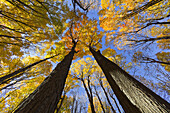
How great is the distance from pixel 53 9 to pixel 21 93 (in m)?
10.0

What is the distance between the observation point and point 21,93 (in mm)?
7730

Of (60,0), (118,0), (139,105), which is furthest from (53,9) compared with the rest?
(139,105)

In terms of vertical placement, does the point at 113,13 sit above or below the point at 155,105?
above

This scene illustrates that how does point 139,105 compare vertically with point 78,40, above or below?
below

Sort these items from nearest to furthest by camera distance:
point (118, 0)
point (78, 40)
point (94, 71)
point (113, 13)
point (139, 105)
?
point (139, 105) < point (118, 0) < point (113, 13) < point (78, 40) < point (94, 71)

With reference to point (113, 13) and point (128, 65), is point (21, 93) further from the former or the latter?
point (128, 65)

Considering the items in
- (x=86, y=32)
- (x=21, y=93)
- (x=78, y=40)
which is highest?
(x=86, y=32)

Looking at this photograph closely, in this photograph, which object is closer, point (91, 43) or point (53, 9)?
point (53, 9)

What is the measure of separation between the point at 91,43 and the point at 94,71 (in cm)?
596

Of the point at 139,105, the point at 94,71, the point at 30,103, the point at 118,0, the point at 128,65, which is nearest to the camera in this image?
the point at 30,103

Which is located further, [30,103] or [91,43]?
[91,43]

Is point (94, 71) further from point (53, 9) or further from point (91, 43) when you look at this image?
point (53, 9)

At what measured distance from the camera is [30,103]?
2.96 feet

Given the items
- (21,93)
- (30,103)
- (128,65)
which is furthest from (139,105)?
(21,93)
